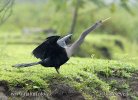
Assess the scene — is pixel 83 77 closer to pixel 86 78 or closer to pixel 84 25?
pixel 86 78

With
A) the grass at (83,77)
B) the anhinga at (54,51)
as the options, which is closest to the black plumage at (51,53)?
the anhinga at (54,51)

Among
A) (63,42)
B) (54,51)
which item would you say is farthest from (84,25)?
(54,51)

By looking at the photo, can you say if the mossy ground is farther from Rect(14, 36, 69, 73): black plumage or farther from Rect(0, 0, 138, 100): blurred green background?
Rect(14, 36, 69, 73): black plumage

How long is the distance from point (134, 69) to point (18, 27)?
18494 mm

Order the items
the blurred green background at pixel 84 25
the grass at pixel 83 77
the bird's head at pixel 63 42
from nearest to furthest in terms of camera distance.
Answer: the grass at pixel 83 77 < the bird's head at pixel 63 42 < the blurred green background at pixel 84 25

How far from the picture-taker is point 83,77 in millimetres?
8281

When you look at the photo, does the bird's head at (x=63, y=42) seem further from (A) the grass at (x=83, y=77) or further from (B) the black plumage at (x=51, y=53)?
(A) the grass at (x=83, y=77)

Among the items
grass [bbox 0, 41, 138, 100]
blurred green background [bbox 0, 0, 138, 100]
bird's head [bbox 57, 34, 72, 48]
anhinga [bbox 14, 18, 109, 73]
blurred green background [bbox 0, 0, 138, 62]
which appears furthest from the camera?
blurred green background [bbox 0, 0, 138, 62]

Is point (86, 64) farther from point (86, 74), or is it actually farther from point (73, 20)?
point (73, 20)

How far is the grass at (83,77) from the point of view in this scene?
7504 mm

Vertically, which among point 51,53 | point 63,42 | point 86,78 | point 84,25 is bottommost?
point 84,25

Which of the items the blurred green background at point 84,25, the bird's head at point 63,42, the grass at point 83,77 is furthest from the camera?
the blurred green background at point 84,25

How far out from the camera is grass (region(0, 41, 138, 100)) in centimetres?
750

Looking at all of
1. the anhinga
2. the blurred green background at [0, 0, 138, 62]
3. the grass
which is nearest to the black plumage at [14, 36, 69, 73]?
the anhinga
